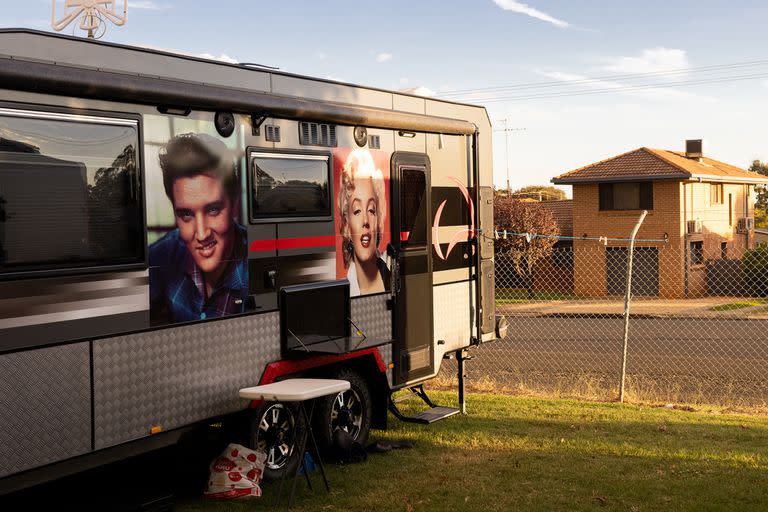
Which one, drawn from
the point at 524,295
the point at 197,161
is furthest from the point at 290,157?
the point at 524,295

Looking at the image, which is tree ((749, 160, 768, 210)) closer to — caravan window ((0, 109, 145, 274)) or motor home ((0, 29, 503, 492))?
motor home ((0, 29, 503, 492))

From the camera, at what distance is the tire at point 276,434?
22.2 feet

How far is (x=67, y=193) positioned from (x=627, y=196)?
102 ft

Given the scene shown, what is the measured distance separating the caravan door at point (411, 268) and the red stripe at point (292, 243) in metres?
1.08

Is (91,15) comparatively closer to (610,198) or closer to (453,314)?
(453,314)

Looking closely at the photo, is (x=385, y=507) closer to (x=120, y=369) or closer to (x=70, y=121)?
(x=120, y=369)

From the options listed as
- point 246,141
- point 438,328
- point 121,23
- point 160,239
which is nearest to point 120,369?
point 160,239

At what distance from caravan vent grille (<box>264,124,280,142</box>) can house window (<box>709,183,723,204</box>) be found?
31.8m

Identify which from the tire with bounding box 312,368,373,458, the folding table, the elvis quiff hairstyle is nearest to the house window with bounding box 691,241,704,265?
the tire with bounding box 312,368,373,458

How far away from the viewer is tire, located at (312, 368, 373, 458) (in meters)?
7.44

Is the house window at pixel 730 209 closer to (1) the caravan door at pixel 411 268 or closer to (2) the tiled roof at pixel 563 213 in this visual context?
(2) the tiled roof at pixel 563 213

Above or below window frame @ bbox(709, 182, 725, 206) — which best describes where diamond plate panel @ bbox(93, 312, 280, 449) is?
below

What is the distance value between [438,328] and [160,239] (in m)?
3.88

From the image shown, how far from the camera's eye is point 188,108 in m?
6.08
